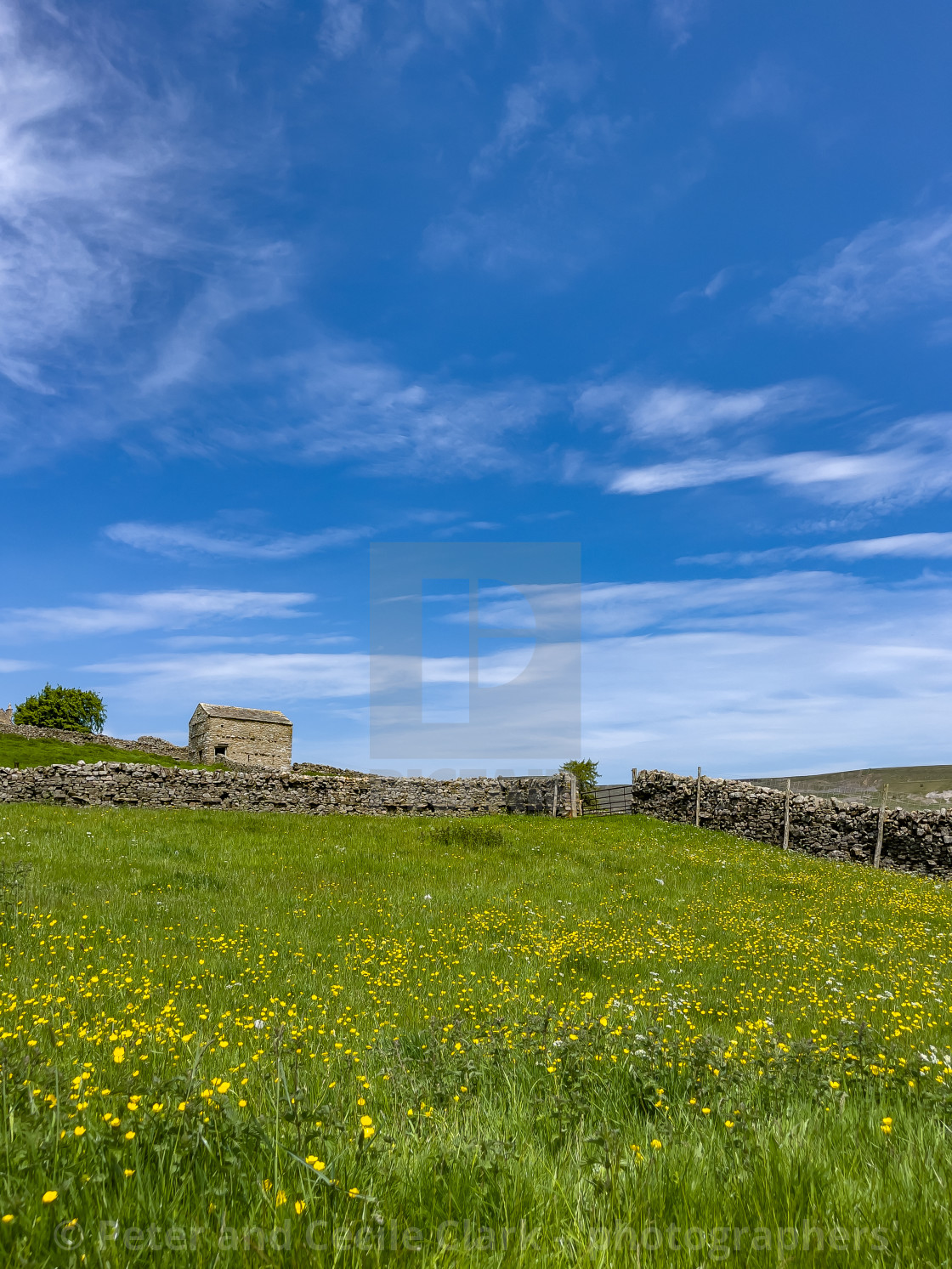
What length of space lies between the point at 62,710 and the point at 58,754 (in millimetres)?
34100

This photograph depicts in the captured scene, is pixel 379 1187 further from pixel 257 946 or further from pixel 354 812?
pixel 354 812

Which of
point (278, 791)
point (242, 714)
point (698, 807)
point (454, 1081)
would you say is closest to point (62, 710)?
point (242, 714)

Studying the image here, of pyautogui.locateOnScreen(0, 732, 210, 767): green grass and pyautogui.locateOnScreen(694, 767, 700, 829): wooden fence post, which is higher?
pyautogui.locateOnScreen(0, 732, 210, 767): green grass

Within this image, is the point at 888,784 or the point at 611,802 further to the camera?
the point at 611,802

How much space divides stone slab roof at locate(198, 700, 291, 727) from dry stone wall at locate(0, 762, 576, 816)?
78.3ft

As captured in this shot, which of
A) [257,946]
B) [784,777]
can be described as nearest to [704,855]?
[784,777]

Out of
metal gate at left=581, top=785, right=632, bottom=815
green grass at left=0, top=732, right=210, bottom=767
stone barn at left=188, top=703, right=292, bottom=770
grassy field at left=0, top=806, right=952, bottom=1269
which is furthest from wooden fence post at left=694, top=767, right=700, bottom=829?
stone barn at left=188, top=703, right=292, bottom=770

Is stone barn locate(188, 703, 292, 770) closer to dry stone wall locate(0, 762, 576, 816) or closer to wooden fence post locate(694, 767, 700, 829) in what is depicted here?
dry stone wall locate(0, 762, 576, 816)

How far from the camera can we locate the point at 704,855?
21656mm

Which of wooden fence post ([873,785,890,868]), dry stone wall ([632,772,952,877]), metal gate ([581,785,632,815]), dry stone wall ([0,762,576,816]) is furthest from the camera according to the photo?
metal gate ([581,785,632,815])

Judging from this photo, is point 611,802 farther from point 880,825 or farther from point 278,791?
point 278,791

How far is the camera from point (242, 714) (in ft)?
171

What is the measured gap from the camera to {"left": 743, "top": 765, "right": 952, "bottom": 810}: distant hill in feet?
92.9

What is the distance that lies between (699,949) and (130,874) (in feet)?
33.6
